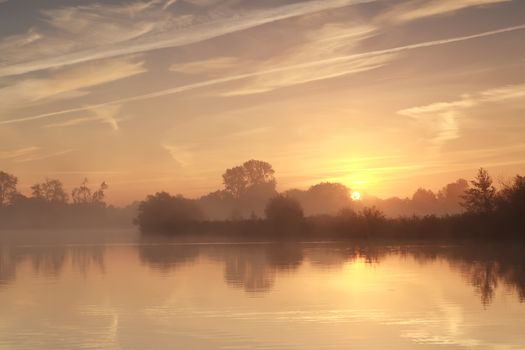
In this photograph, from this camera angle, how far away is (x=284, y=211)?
56188 mm

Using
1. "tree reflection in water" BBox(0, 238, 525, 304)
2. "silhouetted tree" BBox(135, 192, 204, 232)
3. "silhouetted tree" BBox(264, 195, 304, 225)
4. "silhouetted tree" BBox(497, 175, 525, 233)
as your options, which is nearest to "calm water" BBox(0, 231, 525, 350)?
"tree reflection in water" BBox(0, 238, 525, 304)

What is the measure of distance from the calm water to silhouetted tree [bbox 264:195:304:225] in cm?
2991

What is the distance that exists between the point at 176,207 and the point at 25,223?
37.7 m

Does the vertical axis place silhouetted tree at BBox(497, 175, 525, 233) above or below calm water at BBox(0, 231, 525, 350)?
above

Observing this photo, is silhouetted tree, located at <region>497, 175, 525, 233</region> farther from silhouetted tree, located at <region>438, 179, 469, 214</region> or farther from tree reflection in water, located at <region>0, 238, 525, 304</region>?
silhouetted tree, located at <region>438, 179, 469, 214</region>

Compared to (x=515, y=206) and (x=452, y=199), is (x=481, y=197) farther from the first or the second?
(x=452, y=199)

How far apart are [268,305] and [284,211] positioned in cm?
4179

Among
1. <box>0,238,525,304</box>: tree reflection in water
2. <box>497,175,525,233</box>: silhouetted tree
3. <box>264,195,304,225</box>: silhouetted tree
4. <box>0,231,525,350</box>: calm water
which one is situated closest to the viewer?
<box>0,231,525,350</box>: calm water

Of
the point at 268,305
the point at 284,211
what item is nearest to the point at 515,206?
the point at 284,211

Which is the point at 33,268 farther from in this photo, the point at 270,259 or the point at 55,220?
the point at 55,220

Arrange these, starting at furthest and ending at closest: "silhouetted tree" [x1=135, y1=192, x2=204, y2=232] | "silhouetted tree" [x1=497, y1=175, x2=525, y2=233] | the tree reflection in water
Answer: "silhouetted tree" [x1=135, y1=192, x2=204, y2=232], "silhouetted tree" [x1=497, y1=175, x2=525, y2=233], the tree reflection in water

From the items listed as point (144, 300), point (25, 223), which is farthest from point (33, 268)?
point (25, 223)

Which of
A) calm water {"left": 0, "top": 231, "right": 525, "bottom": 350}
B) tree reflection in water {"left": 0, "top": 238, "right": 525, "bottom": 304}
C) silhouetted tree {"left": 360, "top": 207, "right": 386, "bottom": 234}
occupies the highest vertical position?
silhouetted tree {"left": 360, "top": 207, "right": 386, "bottom": 234}

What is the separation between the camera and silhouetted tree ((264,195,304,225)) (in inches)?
2206
